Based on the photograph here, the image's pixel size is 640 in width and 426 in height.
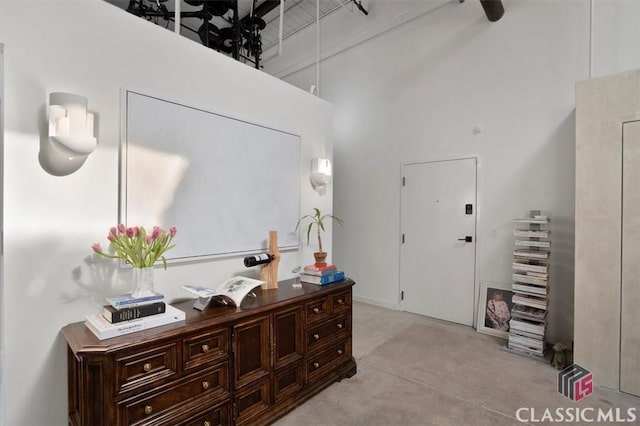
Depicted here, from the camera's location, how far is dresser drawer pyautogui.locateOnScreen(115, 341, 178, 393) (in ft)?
4.86

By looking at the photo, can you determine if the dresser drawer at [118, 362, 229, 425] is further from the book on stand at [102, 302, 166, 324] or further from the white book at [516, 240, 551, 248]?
the white book at [516, 240, 551, 248]

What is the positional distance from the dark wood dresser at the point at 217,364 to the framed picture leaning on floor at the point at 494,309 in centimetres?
202

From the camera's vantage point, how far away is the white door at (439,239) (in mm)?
4000

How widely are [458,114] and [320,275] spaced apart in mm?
2892

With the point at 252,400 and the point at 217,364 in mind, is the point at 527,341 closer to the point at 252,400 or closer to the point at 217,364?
the point at 252,400

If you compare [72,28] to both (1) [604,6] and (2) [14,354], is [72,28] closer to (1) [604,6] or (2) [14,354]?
(2) [14,354]

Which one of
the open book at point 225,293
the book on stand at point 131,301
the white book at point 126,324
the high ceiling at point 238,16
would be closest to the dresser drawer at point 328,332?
the open book at point 225,293

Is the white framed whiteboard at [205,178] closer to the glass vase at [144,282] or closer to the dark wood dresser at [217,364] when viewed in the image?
the glass vase at [144,282]

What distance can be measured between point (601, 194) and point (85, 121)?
3709 mm

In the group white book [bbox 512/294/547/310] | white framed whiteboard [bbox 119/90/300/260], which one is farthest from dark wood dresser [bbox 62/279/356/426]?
white book [bbox 512/294/547/310]

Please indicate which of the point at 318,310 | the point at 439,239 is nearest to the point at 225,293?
the point at 318,310

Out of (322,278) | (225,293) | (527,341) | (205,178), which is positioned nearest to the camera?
(225,293)

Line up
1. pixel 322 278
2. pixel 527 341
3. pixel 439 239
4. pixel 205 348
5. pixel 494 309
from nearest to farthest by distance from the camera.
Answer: pixel 205 348, pixel 322 278, pixel 527 341, pixel 494 309, pixel 439 239

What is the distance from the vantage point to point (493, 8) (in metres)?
3.57
